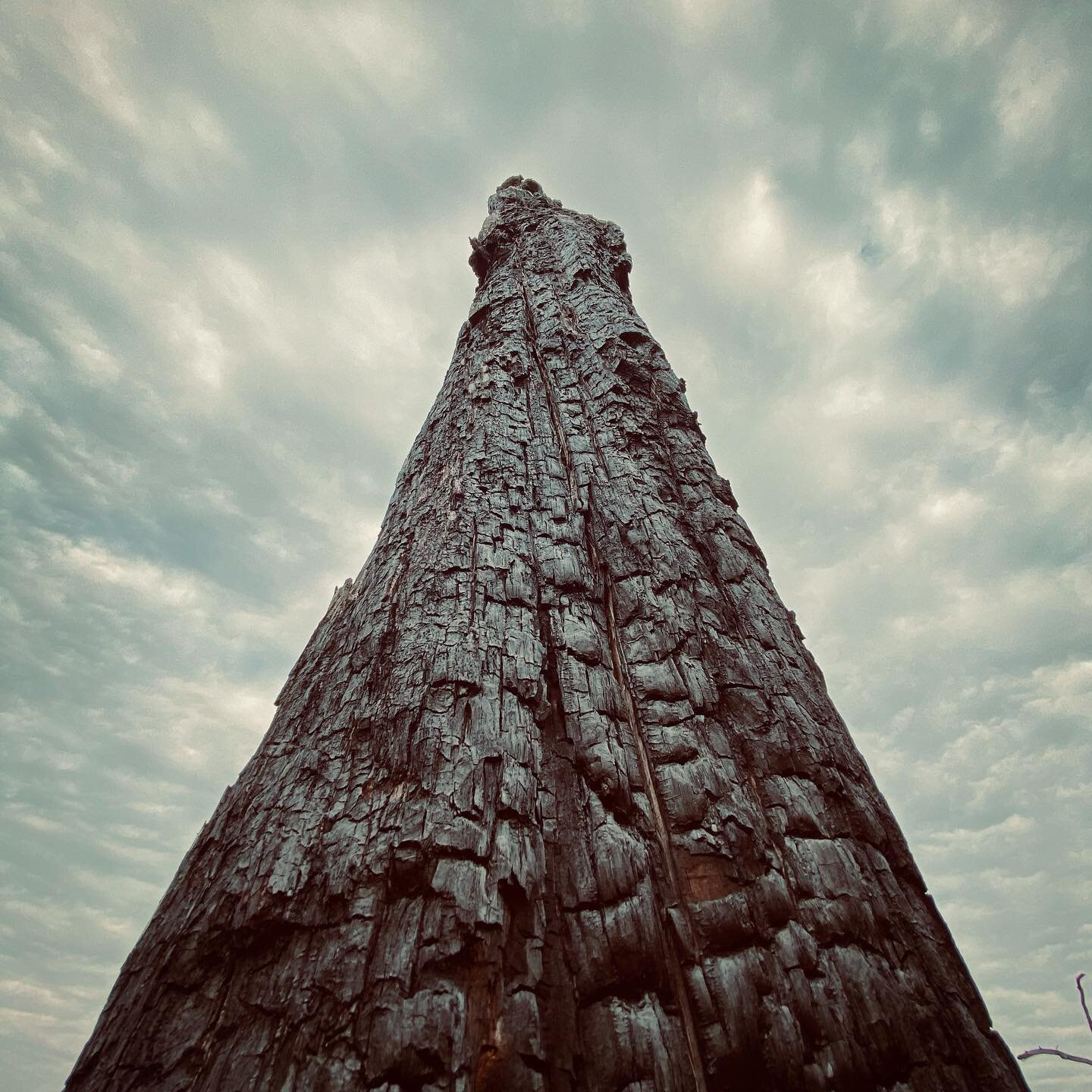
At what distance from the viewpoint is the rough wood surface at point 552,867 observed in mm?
960

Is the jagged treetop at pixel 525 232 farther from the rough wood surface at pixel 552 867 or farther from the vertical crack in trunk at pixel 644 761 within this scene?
the rough wood surface at pixel 552 867

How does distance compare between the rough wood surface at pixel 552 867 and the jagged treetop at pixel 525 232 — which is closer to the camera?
the rough wood surface at pixel 552 867

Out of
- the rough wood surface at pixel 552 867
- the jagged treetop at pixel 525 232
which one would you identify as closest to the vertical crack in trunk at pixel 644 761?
the rough wood surface at pixel 552 867

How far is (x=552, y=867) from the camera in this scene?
1.18 metres

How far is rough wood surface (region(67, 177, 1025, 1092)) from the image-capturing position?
960mm

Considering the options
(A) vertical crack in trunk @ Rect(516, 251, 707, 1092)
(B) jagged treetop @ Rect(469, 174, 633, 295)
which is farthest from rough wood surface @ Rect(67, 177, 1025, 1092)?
(B) jagged treetop @ Rect(469, 174, 633, 295)

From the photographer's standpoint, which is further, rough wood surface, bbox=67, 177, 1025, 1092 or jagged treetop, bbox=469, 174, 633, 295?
jagged treetop, bbox=469, 174, 633, 295

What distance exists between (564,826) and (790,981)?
473 mm

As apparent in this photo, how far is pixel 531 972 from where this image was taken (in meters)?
1.02

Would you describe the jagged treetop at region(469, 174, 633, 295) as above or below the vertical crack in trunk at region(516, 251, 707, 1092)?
above

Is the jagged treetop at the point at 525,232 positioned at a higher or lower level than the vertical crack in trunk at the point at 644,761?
higher

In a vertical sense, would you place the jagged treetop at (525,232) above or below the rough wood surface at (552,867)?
above

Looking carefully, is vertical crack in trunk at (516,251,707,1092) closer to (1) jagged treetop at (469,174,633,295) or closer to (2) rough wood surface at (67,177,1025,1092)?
(2) rough wood surface at (67,177,1025,1092)

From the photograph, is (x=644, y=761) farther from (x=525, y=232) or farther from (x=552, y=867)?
(x=525, y=232)
